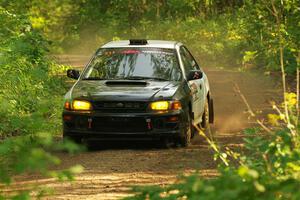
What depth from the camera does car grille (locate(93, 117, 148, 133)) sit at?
1159 cm

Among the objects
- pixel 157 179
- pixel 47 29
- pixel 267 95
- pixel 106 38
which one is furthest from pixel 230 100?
pixel 47 29

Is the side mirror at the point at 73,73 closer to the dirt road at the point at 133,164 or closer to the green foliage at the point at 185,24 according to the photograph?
the dirt road at the point at 133,164

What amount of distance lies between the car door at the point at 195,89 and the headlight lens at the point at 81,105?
1.72 metres

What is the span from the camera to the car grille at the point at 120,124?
11586 mm

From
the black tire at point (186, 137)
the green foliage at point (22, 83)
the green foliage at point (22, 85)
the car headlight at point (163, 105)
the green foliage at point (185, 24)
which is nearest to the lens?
the green foliage at point (22, 85)

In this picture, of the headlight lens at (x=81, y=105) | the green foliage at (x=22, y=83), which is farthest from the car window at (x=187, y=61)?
the green foliage at (x=22, y=83)

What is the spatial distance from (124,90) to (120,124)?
52cm

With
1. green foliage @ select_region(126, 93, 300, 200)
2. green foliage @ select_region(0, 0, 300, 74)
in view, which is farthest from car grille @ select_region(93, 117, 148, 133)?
green foliage @ select_region(0, 0, 300, 74)

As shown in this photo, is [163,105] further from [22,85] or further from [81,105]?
[22,85]

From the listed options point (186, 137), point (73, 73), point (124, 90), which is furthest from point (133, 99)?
point (73, 73)

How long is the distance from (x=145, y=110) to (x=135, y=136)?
1.32 feet

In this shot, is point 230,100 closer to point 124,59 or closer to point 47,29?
point 124,59

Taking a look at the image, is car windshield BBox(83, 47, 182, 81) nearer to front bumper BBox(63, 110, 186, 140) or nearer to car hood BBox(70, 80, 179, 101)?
car hood BBox(70, 80, 179, 101)

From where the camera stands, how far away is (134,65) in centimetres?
1277
